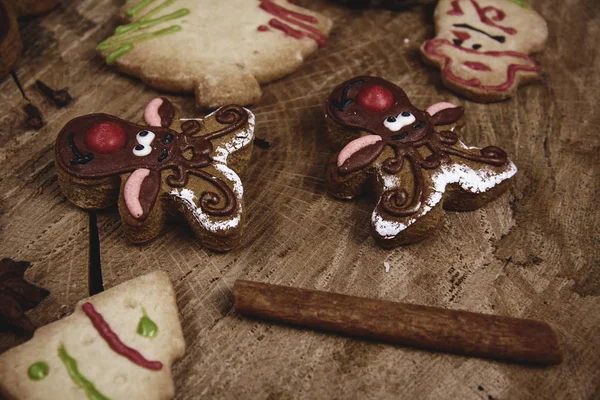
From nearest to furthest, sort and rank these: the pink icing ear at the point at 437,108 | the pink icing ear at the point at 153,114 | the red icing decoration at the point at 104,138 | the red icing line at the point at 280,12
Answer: the red icing decoration at the point at 104,138, the pink icing ear at the point at 153,114, the pink icing ear at the point at 437,108, the red icing line at the point at 280,12

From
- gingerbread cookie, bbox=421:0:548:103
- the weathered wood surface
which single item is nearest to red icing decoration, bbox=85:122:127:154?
the weathered wood surface

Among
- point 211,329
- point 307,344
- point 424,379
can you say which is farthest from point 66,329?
point 424,379

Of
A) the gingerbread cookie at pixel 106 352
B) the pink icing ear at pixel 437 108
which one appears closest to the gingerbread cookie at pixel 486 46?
the pink icing ear at pixel 437 108

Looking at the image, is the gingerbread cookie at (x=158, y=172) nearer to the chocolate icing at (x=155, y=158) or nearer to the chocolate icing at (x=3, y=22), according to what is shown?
the chocolate icing at (x=155, y=158)

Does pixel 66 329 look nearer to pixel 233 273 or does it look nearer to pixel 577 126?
pixel 233 273

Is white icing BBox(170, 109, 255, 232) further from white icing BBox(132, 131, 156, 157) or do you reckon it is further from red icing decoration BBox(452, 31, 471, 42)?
red icing decoration BBox(452, 31, 471, 42)

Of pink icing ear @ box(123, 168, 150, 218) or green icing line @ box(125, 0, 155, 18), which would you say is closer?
pink icing ear @ box(123, 168, 150, 218)

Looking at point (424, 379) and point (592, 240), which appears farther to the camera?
point (592, 240)

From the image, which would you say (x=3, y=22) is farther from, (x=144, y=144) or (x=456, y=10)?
(x=456, y=10)
